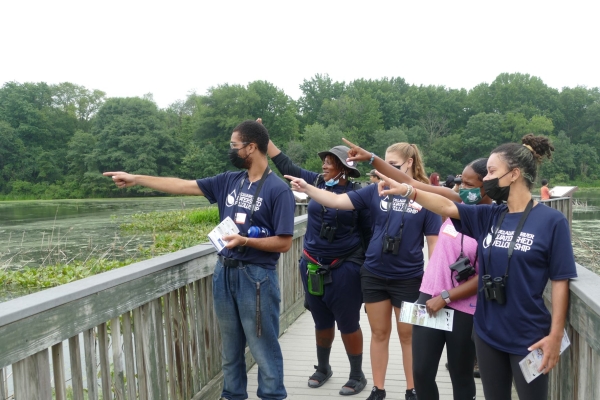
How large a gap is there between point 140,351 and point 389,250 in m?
1.61

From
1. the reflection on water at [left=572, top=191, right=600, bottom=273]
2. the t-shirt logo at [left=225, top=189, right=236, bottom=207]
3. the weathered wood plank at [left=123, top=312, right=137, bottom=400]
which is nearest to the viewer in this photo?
the weathered wood plank at [left=123, top=312, right=137, bottom=400]

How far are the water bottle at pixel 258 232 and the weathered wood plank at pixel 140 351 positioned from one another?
2.38 feet

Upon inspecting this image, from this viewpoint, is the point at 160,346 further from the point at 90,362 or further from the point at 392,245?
the point at 392,245

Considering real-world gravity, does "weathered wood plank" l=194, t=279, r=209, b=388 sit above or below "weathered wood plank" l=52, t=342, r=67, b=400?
below

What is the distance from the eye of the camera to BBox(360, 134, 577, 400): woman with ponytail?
97.6 inches

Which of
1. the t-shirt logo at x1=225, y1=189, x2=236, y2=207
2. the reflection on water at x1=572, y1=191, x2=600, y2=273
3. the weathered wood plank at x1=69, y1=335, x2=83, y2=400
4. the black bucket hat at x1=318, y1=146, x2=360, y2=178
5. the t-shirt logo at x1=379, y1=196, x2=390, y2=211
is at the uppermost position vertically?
the black bucket hat at x1=318, y1=146, x2=360, y2=178

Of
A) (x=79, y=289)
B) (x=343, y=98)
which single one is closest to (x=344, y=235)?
(x=79, y=289)

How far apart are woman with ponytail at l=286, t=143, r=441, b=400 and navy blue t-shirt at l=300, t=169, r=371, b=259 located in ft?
0.84

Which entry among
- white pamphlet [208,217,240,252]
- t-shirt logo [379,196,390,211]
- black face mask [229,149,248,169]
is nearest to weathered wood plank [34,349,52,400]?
white pamphlet [208,217,240,252]

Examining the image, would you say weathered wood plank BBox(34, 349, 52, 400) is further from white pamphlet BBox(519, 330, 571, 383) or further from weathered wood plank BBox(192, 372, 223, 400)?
white pamphlet BBox(519, 330, 571, 383)

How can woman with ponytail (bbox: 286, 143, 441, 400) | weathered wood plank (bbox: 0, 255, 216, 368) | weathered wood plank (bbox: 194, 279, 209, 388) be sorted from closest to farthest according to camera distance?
weathered wood plank (bbox: 0, 255, 216, 368), weathered wood plank (bbox: 194, 279, 209, 388), woman with ponytail (bbox: 286, 143, 441, 400)

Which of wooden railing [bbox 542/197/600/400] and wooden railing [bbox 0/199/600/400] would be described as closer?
wooden railing [bbox 0/199/600/400]

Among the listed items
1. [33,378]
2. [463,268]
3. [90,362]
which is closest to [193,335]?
[90,362]

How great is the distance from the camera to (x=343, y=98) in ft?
268
